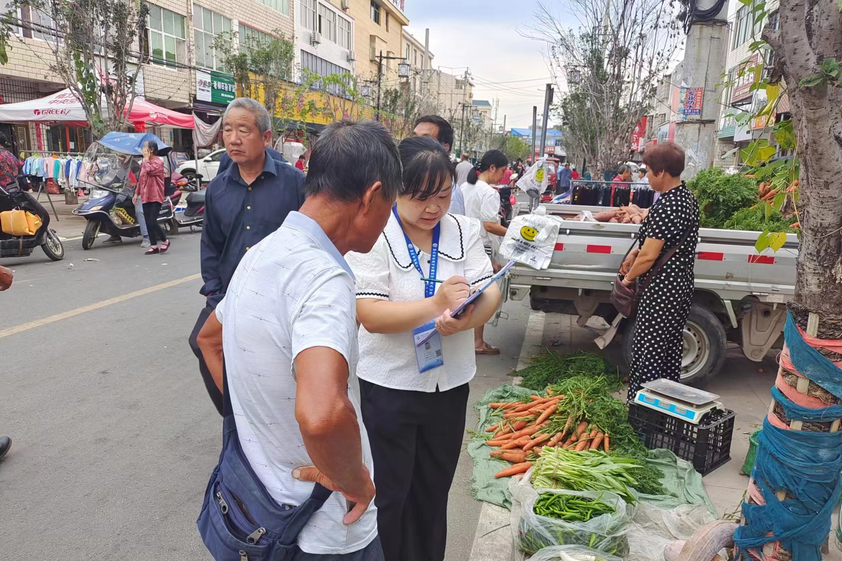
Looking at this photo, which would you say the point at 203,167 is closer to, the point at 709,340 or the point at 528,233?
the point at 528,233

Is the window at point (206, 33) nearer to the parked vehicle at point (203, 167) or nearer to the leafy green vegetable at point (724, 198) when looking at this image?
the parked vehicle at point (203, 167)

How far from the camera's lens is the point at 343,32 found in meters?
41.4

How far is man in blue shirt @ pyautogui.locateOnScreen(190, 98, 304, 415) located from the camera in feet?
11.1

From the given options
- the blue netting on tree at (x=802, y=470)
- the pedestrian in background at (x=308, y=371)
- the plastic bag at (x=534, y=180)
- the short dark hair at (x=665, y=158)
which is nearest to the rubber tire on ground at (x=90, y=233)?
the plastic bag at (x=534, y=180)

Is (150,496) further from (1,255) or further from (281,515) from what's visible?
(1,255)

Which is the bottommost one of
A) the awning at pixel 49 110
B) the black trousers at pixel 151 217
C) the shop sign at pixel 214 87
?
the black trousers at pixel 151 217

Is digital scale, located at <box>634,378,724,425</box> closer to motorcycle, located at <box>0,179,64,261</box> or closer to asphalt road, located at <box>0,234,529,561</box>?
asphalt road, located at <box>0,234,529,561</box>

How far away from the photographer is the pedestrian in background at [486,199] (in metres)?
6.06

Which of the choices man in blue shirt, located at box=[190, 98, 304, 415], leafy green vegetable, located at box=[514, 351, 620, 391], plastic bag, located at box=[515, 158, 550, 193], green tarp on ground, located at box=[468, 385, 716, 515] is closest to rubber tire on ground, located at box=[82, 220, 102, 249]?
plastic bag, located at box=[515, 158, 550, 193]

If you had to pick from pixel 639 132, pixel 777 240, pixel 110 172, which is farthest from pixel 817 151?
pixel 639 132

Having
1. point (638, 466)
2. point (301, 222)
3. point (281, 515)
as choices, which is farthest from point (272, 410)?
point (638, 466)

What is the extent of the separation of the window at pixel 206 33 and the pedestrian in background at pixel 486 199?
22196 mm

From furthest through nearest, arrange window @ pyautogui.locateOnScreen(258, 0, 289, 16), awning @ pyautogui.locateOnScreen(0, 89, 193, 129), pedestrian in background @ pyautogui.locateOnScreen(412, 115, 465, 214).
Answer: window @ pyautogui.locateOnScreen(258, 0, 289, 16) < awning @ pyautogui.locateOnScreen(0, 89, 193, 129) < pedestrian in background @ pyautogui.locateOnScreen(412, 115, 465, 214)

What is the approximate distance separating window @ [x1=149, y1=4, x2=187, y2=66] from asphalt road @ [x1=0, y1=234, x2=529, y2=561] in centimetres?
1865
